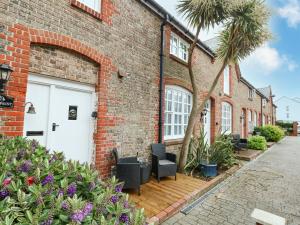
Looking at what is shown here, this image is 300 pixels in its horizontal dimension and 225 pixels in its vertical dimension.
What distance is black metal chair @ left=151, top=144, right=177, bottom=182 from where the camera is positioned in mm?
5245

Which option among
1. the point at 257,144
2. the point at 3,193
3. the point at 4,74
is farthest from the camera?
the point at 257,144

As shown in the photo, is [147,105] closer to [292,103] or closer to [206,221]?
[206,221]

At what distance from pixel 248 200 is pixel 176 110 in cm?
394

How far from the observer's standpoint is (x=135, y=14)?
18.1 feet

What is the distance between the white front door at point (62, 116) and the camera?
11.8 ft

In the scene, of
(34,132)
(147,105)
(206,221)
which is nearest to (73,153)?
(34,132)

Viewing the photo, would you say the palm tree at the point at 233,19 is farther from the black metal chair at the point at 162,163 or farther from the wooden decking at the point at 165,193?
the wooden decking at the point at 165,193

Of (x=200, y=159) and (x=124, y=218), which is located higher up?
(x=124, y=218)

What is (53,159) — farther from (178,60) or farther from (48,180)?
(178,60)

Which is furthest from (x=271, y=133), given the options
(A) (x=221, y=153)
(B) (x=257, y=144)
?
(A) (x=221, y=153)

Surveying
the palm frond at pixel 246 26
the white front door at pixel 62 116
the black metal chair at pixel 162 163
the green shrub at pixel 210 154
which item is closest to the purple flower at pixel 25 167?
the white front door at pixel 62 116

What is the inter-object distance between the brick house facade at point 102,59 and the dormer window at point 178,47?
29 cm

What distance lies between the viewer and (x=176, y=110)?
7484 mm

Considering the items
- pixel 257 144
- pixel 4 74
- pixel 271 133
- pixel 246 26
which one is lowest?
pixel 257 144
